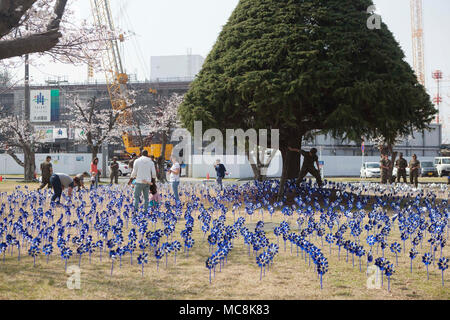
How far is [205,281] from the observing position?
16.9 ft

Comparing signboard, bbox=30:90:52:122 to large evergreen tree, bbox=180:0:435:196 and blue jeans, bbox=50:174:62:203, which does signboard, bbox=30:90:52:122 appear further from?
blue jeans, bbox=50:174:62:203

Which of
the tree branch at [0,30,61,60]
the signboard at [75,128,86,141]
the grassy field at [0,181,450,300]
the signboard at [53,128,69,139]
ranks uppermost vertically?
the signboard at [53,128,69,139]

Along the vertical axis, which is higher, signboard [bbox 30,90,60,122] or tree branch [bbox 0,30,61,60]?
signboard [bbox 30,90,60,122]

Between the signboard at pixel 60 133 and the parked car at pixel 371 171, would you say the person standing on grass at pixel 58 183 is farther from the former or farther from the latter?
the signboard at pixel 60 133

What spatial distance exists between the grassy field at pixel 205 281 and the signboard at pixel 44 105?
48944mm

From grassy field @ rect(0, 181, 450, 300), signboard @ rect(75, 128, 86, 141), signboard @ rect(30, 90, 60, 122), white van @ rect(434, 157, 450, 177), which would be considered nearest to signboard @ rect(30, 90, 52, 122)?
signboard @ rect(30, 90, 60, 122)

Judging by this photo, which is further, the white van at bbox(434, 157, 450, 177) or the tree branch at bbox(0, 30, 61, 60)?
the white van at bbox(434, 157, 450, 177)

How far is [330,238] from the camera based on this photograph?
6617mm

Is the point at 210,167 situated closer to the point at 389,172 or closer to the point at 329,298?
the point at 389,172

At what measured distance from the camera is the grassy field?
4.62 meters

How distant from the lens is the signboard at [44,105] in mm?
50625

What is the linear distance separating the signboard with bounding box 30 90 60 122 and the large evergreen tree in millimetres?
42281

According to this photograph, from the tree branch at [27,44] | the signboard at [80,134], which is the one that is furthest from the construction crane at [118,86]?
the tree branch at [27,44]

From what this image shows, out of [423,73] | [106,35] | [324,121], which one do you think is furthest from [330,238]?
[423,73]
